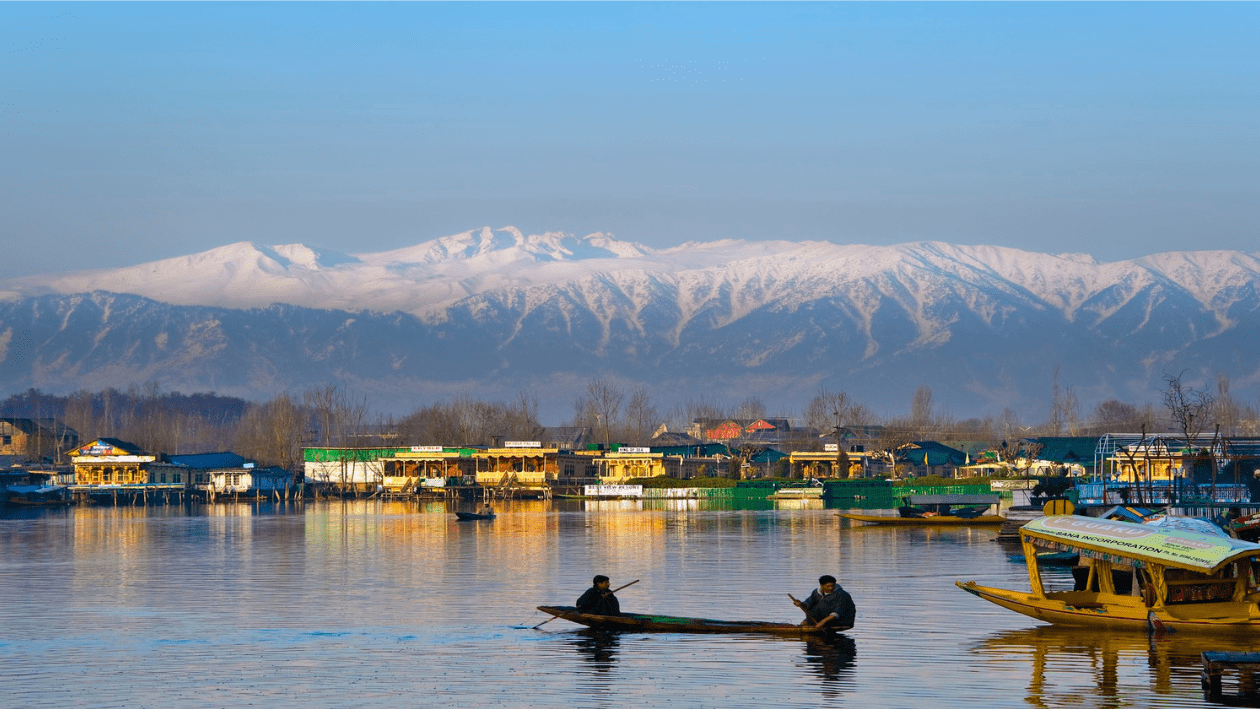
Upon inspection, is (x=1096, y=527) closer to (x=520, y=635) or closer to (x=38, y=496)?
(x=520, y=635)

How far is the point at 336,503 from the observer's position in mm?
133750

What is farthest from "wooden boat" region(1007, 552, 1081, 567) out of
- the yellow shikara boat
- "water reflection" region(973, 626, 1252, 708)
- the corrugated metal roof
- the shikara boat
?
the corrugated metal roof

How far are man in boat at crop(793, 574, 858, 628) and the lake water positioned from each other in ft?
1.77

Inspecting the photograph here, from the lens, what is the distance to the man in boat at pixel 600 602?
3156 centimetres

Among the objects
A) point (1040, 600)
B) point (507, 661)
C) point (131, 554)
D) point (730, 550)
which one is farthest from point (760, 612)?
point (131, 554)

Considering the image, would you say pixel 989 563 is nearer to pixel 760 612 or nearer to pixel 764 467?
pixel 760 612

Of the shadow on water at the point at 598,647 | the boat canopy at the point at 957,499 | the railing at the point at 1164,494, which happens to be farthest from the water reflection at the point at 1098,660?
the boat canopy at the point at 957,499

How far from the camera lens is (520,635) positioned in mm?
31844

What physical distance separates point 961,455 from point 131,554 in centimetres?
12236

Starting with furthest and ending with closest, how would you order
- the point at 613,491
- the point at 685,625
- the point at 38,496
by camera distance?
the point at 613,491
the point at 38,496
the point at 685,625

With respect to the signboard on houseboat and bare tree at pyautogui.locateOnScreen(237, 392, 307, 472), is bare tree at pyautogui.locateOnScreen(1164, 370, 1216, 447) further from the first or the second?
bare tree at pyautogui.locateOnScreen(237, 392, 307, 472)

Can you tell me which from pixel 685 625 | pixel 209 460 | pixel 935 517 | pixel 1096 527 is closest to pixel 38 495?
pixel 209 460

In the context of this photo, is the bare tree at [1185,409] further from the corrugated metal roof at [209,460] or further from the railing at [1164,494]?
the corrugated metal roof at [209,460]

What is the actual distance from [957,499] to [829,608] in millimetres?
77264
